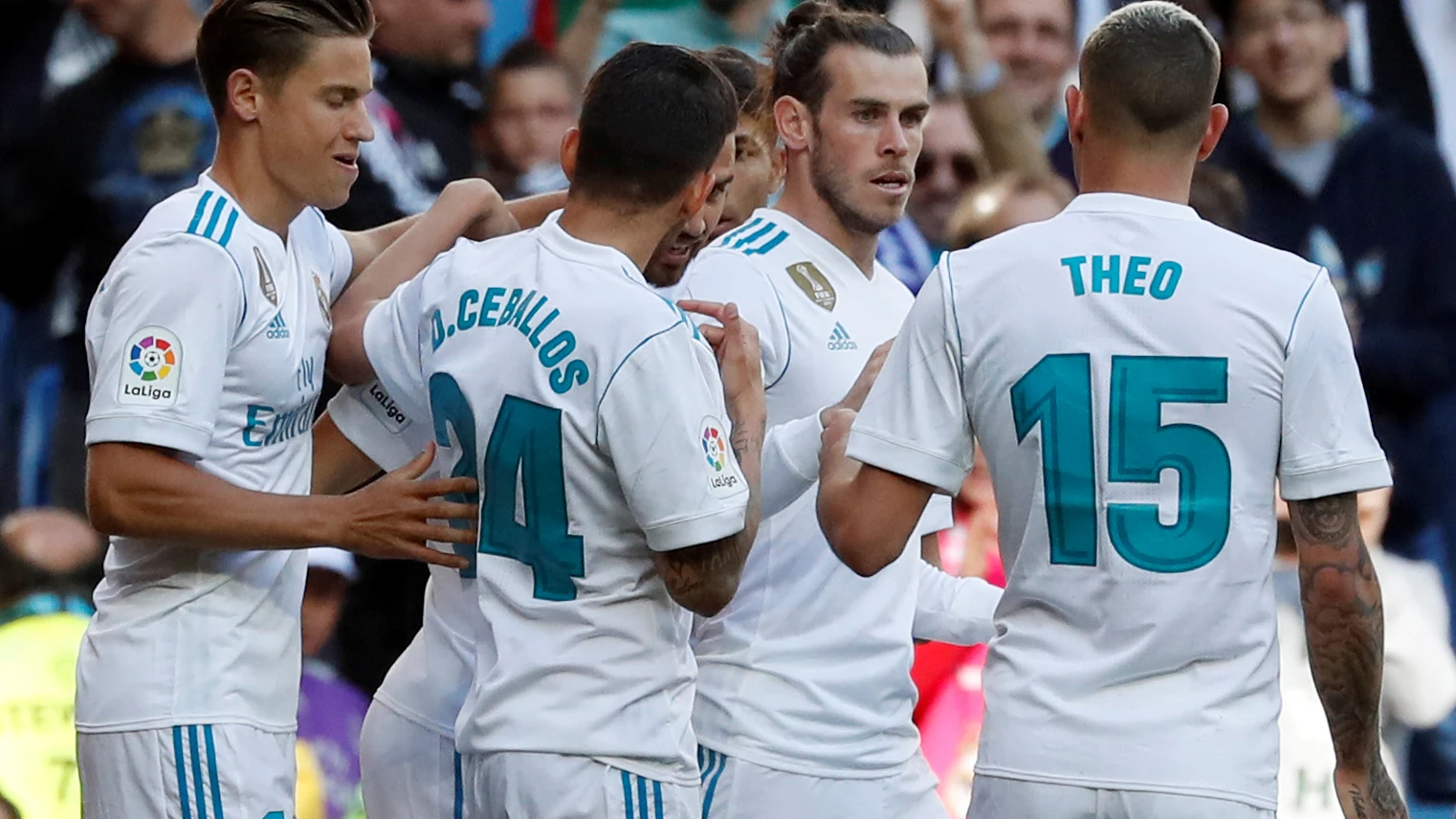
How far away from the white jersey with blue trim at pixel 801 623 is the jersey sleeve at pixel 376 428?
24.8 inches

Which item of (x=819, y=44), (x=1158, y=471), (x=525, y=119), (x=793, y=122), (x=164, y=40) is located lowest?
(x=1158, y=471)

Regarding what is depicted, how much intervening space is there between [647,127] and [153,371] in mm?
911

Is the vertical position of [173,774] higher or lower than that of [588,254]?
lower

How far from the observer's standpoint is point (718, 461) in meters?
3.05

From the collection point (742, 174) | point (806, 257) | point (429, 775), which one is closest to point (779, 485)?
point (806, 257)

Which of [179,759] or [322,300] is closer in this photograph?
[179,759]

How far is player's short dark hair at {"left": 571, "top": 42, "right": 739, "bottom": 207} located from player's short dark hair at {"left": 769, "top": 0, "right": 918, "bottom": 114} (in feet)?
3.20

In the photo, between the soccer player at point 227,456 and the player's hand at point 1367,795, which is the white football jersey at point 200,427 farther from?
the player's hand at point 1367,795

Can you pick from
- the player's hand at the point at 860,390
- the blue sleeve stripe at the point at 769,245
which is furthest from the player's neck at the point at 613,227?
the blue sleeve stripe at the point at 769,245

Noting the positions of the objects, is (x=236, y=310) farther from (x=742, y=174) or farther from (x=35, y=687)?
(x=35, y=687)

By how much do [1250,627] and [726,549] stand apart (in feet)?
2.75

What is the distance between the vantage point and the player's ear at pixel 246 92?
11.1 ft

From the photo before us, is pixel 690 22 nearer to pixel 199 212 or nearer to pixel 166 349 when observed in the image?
pixel 199 212

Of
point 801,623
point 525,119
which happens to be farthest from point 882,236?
point 801,623
